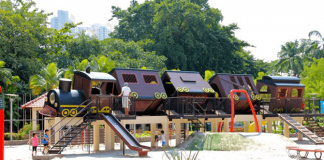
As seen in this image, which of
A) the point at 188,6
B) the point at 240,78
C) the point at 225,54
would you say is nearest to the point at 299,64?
the point at 225,54

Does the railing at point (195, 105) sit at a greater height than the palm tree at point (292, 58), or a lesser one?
lesser

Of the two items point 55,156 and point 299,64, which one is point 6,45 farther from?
point 299,64

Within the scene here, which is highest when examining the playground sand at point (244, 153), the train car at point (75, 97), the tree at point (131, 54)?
the tree at point (131, 54)

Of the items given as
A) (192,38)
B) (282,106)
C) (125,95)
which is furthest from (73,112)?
(192,38)

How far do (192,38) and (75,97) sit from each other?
36.8 m

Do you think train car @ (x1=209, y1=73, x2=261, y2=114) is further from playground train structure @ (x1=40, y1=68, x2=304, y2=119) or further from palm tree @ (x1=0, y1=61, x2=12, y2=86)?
palm tree @ (x1=0, y1=61, x2=12, y2=86)

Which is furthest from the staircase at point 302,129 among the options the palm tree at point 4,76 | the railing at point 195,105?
the palm tree at point 4,76

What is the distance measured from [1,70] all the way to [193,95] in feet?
61.0

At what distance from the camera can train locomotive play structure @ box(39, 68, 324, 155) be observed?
25.1 metres

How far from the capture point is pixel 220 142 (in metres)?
26.9

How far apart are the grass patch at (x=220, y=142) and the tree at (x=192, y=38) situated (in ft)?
106

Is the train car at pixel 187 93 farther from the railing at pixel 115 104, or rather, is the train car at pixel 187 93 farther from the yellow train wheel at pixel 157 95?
the railing at pixel 115 104

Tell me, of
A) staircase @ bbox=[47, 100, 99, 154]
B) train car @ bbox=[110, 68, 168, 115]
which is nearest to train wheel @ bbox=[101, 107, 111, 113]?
staircase @ bbox=[47, 100, 99, 154]

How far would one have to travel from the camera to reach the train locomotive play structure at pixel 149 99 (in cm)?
2508
